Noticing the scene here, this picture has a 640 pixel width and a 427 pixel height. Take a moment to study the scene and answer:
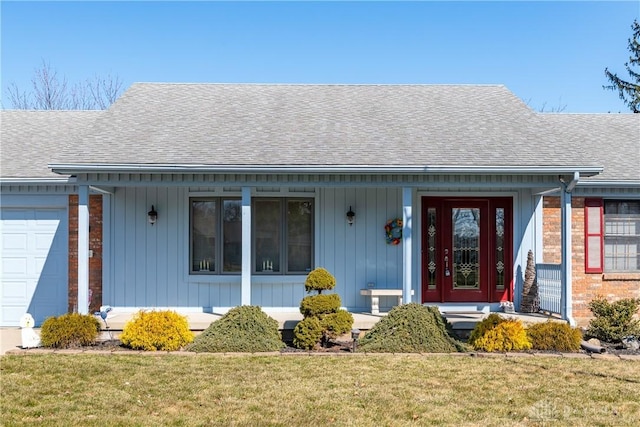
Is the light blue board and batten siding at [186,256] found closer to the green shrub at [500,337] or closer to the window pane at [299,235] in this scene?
the window pane at [299,235]

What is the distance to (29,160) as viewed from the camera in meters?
11.2

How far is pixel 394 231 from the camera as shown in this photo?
1085 cm

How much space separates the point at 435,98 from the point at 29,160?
8.75 metres

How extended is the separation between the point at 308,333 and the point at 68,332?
3.64 meters

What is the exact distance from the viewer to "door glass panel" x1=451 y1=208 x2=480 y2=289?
11.2 meters

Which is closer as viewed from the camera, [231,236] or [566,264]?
[566,264]

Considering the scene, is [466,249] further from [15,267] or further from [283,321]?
[15,267]

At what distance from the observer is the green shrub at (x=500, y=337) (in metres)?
8.34

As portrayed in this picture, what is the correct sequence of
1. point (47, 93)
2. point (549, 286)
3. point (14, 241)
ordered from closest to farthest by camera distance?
point (549, 286)
point (14, 241)
point (47, 93)

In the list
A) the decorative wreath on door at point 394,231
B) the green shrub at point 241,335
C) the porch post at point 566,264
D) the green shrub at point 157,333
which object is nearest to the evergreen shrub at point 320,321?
the green shrub at point 241,335

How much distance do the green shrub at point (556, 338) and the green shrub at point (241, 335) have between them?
386 cm

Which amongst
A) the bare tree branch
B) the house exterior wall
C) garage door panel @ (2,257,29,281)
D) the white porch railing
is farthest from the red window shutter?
the bare tree branch

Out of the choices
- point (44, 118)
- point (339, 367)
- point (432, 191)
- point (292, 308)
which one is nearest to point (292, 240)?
point (292, 308)

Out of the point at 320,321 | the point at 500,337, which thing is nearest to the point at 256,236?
the point at 320,321
